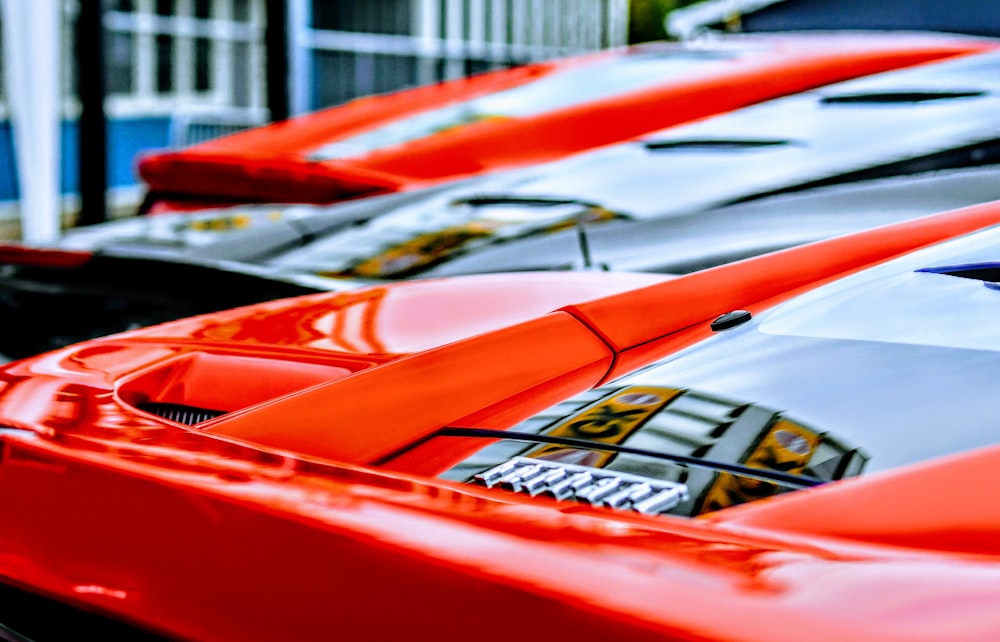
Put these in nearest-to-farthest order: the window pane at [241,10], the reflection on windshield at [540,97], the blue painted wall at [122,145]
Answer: the reflection on windshield at [540,97], the blue painted wall at [122,145], the window pane at [241,10]

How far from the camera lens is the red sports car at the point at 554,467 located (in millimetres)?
899

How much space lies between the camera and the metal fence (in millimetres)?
14141

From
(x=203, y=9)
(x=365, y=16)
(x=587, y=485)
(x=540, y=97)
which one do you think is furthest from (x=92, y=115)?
(x=365, y=16)

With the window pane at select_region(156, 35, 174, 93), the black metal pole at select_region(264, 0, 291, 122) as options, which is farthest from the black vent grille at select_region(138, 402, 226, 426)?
the window pane at select_region(156, 35, 174, 93)

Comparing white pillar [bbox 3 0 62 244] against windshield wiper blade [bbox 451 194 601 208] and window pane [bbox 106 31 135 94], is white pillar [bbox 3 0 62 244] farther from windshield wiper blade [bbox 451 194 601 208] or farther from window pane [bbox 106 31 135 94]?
window pane [bbox 106 31 135 94]

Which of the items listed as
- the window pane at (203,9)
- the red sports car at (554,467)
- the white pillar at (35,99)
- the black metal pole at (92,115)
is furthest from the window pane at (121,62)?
the red sports car at (554,467)

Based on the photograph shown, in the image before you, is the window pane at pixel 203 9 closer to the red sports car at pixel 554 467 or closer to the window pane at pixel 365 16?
the window pane at pixel 365 16

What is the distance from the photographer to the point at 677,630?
0.83 meters

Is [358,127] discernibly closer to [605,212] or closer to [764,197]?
[605,212]

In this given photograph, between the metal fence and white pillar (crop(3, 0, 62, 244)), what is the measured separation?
5588 millimetres

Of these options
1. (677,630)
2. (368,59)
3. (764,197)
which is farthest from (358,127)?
(368,59)

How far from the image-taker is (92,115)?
7.55 metres

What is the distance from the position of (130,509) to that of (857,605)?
0.62m

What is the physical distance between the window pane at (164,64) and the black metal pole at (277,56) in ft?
19.4
